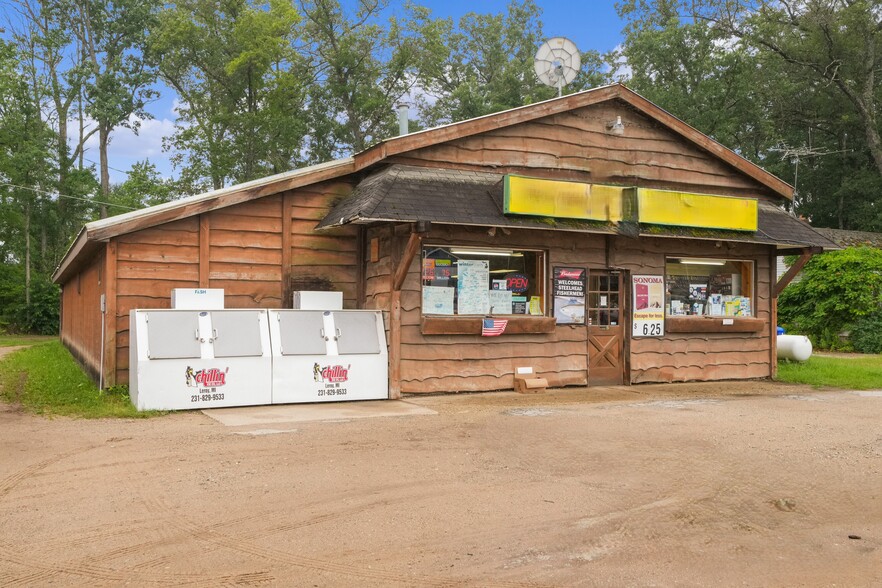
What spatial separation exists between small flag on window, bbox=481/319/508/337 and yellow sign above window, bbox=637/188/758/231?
2.89 metres

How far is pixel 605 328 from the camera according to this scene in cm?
1248

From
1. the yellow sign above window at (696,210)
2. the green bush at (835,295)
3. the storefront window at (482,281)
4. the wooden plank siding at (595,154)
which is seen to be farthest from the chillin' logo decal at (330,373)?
the green bush at (835,295)

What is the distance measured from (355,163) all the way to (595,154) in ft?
13.4

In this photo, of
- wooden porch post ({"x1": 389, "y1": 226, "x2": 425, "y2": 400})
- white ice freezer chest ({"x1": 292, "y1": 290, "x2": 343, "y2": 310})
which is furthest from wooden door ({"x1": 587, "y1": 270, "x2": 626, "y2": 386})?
white ice freezer chest ({"x1": 292, "y1": 290, "x2": 343, "y2": 310})

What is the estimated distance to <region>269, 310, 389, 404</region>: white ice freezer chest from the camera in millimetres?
9953

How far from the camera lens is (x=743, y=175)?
13.9 meters

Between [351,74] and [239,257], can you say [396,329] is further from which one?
[351,74]

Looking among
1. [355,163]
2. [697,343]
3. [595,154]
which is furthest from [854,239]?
[355,163]

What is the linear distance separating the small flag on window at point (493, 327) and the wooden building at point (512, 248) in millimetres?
92

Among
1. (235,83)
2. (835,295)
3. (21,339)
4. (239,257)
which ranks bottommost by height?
(21,339)

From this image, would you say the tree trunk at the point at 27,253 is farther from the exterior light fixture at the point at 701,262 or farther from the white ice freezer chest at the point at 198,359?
the exterior light fixture at the point at 701,262

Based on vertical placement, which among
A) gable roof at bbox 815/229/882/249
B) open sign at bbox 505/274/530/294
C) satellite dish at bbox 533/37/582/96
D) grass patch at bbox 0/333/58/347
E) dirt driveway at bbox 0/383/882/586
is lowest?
dirt driveway at bbox 0/383/882/586

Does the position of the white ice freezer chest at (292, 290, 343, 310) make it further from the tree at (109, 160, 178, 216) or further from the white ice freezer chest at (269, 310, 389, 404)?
the tree at (109, 160, 178, 216)

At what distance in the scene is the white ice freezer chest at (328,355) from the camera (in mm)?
9953
